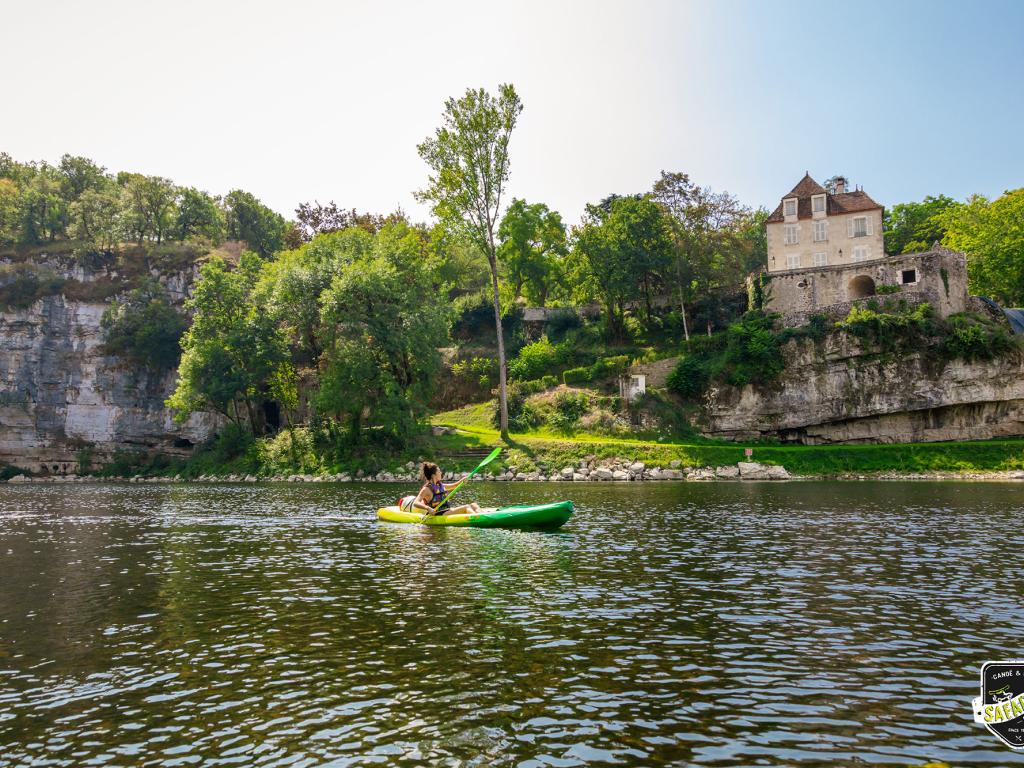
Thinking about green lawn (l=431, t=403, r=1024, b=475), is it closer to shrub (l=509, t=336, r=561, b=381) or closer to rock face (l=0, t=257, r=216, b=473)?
shrub (l=509, t=336, r=561, b=381)

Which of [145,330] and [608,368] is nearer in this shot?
[608,368]

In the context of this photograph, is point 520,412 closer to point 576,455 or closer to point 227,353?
point 576,455

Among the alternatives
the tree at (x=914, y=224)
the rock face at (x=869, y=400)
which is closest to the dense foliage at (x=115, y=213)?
the rock face at (x=869, y=400)

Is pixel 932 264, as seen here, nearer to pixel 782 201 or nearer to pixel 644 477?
pixel 782 201

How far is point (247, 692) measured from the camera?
8859mm

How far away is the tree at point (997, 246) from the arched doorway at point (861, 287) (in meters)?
15.9

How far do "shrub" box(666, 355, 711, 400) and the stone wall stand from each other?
767 cm

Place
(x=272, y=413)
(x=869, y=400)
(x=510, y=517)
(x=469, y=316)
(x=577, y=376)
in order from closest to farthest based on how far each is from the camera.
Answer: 1. (x=510, y=517)
2. (x=869, y=400)
3. (x=577, y=376)
4. (x=272, y=413)
5. (x=469, y=316)

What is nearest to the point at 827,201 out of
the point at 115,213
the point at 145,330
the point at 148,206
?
the point at 145,330

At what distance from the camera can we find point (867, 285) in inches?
2239

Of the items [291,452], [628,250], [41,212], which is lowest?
[291,452]

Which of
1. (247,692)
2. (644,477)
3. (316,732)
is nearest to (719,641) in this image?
(316,732)

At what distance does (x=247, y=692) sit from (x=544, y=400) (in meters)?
49.6

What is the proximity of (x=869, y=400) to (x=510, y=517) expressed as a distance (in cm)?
3729
